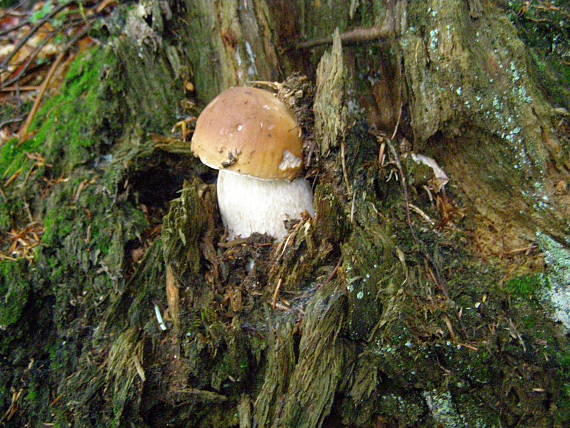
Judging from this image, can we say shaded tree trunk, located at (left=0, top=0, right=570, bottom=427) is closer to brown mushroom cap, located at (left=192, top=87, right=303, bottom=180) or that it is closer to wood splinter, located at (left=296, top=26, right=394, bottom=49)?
wood splinter, located at (left=296, top=26, right=394, bottom=49)

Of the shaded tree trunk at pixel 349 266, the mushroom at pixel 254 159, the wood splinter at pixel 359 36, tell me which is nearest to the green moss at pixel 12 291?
the shaded tree trunk at pixel 349 266

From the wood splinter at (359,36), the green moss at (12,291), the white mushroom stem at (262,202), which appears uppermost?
the wood splinter at (359,36)

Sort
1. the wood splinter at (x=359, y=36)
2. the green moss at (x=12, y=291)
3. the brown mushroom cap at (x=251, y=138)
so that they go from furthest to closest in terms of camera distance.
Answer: the wood splinter at (x=359, y=36) < the green moss at (x=12, y=291) < the brown mushroom cap at (x=251, y=138)

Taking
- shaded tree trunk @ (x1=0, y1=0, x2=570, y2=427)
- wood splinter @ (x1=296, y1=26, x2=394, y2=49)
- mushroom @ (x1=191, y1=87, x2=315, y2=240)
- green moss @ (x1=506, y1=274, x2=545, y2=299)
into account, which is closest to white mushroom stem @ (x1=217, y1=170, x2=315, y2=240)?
mushroom @ (x1=191, y1=87, x2=315, y2=240)

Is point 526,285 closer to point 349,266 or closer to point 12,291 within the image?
point 349,266

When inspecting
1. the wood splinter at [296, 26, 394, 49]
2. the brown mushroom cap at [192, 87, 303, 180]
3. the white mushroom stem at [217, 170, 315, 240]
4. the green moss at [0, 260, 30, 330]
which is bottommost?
the green moss at [0, 260, 30, 330]

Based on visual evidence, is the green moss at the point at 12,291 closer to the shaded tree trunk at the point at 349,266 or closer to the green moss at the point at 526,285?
the shaded tree trunk at the point at 349,266

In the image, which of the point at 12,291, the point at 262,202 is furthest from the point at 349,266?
the point at 12,291
